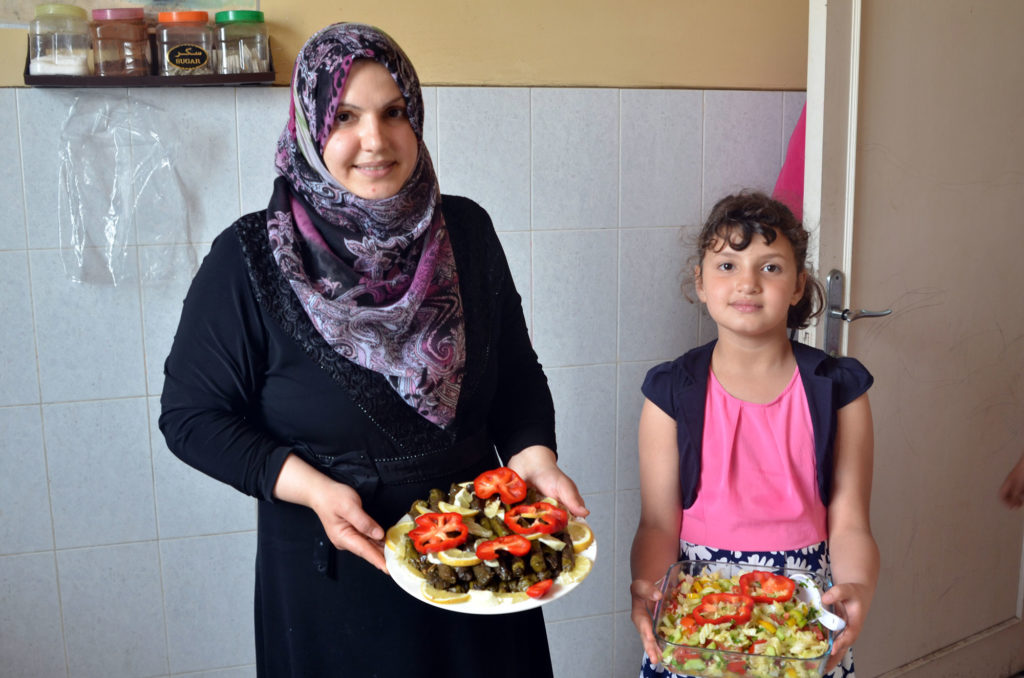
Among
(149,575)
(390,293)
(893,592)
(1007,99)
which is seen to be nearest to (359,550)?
(390,293)

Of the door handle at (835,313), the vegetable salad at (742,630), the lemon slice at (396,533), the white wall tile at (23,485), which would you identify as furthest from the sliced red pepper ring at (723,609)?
the white wall tile at (23,485)

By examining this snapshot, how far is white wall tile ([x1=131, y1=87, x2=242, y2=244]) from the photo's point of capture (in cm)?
172

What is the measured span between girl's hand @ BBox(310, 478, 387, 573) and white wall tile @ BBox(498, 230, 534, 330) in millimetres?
902

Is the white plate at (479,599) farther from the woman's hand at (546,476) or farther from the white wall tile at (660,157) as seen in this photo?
the white wall tile at (660,157)

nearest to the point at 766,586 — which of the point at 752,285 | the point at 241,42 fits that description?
the point at 752,285

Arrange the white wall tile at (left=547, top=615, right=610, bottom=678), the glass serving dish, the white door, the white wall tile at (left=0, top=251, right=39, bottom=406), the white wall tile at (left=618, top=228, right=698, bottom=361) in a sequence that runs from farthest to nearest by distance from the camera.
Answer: the white wall tile at (left=547, top=615, right=610, bottom=678) → the white wall tile at (left=618, top=228, right=698, bottom=361) → the white door → the white wall tile at (left=0, top=251, right=39, bottom=406) → the glass serving dish

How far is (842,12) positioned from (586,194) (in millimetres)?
626

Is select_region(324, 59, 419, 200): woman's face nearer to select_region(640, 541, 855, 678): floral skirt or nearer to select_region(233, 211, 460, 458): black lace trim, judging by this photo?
select_region(233, 211, 460, 458): black lace trim

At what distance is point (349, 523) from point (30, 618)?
1112 millimetres

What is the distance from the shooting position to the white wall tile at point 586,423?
204 cm

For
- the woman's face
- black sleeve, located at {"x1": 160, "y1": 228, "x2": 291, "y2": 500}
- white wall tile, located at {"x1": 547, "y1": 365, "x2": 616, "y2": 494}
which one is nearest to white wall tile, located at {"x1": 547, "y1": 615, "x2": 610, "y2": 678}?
white wall tile, located at {"x1": 547, "y1": 365, "x2": 616, "y2": 494}

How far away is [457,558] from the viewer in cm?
106

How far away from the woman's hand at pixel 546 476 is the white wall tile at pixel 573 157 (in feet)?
2.54

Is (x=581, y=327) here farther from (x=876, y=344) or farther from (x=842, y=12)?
(x=842, y=12)
